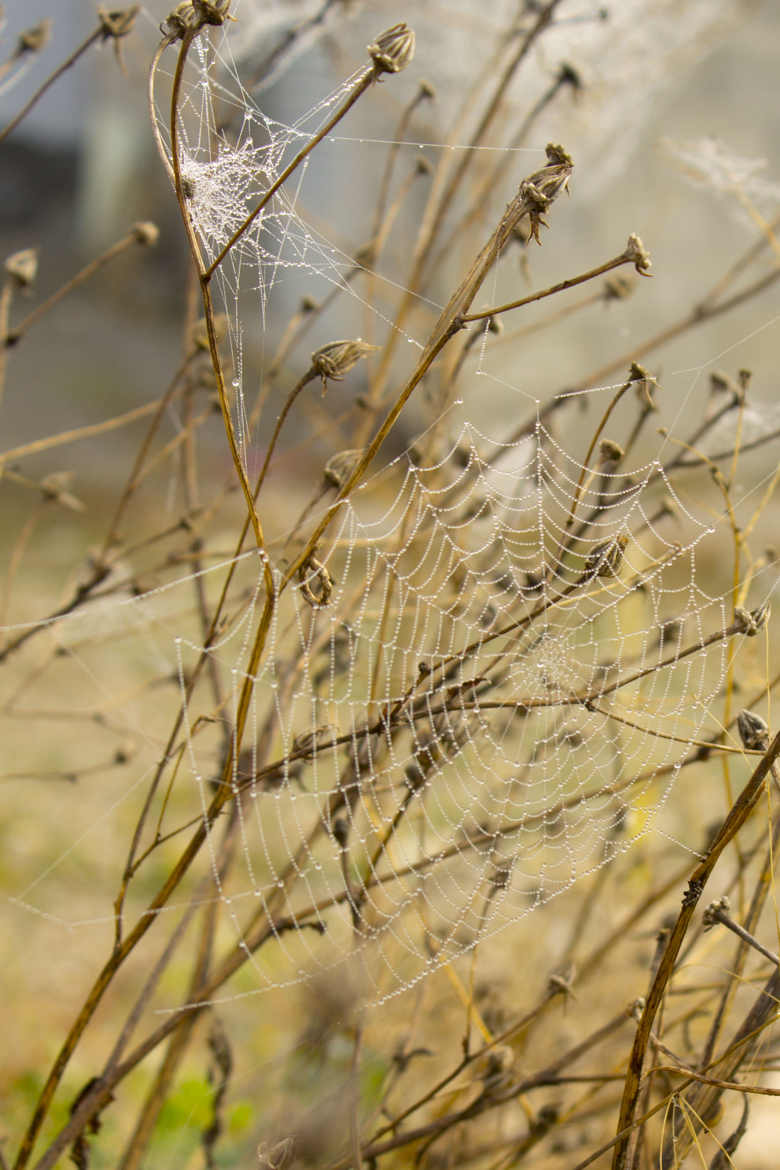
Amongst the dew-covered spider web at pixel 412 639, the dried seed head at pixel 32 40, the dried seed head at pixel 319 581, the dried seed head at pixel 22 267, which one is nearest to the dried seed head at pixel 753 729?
the dew-covered spider web at pixel 412 639

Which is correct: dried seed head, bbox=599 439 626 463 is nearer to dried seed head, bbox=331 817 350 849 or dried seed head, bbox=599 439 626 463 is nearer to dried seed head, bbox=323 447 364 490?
dried seed head, bbox=323 447 364 490

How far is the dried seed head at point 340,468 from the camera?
723mm

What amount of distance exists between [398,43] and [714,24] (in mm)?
Result: 2694

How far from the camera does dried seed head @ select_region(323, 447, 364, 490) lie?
2.37 feet

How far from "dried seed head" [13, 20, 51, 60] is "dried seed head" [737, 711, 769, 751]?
2.66ft

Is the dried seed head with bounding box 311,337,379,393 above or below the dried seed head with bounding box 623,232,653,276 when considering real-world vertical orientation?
below

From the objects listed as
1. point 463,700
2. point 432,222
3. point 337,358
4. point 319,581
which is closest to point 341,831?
point 463,700

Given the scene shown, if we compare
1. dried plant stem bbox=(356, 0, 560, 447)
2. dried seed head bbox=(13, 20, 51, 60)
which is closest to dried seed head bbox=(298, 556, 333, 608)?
dried plant stem bbox=(356, 0, 560, 447)

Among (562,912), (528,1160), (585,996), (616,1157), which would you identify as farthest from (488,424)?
(616,1157)

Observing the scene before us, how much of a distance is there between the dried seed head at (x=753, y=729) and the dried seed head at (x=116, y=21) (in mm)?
635

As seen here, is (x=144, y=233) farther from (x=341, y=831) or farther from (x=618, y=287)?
(x=341, y=831)

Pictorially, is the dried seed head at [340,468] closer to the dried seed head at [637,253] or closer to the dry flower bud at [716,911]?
the dried seed head at [637,253]

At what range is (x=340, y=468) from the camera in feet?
2.39

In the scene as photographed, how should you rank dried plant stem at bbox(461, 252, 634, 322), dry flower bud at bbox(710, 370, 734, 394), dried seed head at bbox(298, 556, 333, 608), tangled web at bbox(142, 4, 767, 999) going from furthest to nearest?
dry flower bud at bbox(710, 370, 734, 394) → tangled web at bbox(142, 4, 767, 999) → dried seed head at bbox(298, 556, 333, 608) → dried plant stem at bbox(461, 252, 634, 322)
